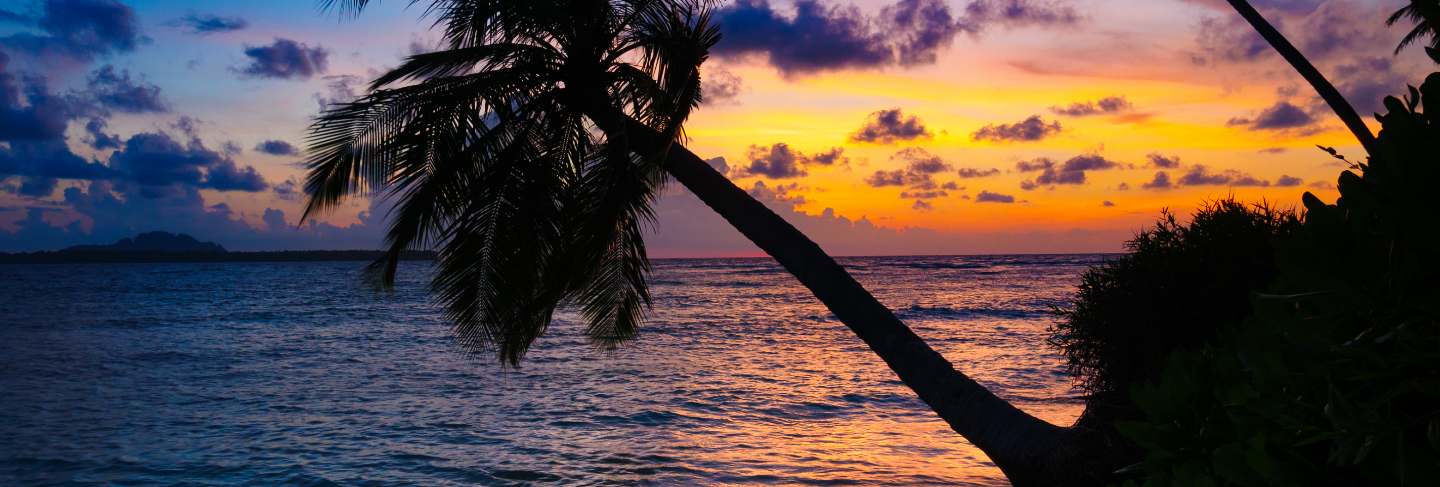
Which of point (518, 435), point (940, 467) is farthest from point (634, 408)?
point (940, 467)

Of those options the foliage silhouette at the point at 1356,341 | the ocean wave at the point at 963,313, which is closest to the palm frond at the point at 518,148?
the foliage silhouette at the point at 1356,341

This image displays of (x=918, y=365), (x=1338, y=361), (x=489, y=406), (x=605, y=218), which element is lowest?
(x=489, y=406)

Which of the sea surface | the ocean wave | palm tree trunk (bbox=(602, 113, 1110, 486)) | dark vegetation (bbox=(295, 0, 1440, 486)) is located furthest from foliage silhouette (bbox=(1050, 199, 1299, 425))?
the ocean wave

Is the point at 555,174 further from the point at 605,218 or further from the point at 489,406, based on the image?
the point at 489,406

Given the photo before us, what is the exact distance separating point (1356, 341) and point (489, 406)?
1509cm

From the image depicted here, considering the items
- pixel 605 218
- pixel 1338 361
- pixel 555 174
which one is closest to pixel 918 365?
pixel 605 218

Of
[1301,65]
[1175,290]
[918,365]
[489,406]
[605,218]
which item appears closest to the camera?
[918,365]

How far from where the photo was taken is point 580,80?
25.5 feet

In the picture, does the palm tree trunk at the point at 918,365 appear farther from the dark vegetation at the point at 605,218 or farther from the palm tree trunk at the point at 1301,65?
the palm tree trunk at the point at 1301,65

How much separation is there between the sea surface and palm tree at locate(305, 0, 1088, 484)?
925 mm

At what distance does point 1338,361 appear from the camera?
63.9 inches

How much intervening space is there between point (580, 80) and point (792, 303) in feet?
118

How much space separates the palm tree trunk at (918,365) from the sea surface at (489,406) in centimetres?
294

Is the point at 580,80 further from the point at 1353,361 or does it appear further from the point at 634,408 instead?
the point at 634,408
